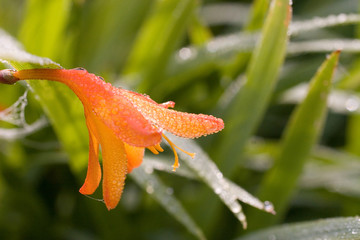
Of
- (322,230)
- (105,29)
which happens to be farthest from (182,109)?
(322,230)

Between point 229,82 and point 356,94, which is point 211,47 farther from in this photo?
point 356,94

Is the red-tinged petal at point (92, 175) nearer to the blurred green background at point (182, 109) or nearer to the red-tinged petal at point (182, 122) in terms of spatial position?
the red-tinged petal at point (182, 122)

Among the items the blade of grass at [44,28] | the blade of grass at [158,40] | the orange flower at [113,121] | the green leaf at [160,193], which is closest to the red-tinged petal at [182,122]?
the orange flower at [113,121]

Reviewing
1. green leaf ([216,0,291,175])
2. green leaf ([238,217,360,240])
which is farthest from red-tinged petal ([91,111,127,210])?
green leaf ([216,0,291,175])

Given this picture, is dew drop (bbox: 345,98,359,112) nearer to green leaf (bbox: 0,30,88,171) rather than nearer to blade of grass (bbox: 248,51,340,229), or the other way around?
blade of grass (bbox: 248,51,340,229)

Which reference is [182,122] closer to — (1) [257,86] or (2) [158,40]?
(1) [257,86]
